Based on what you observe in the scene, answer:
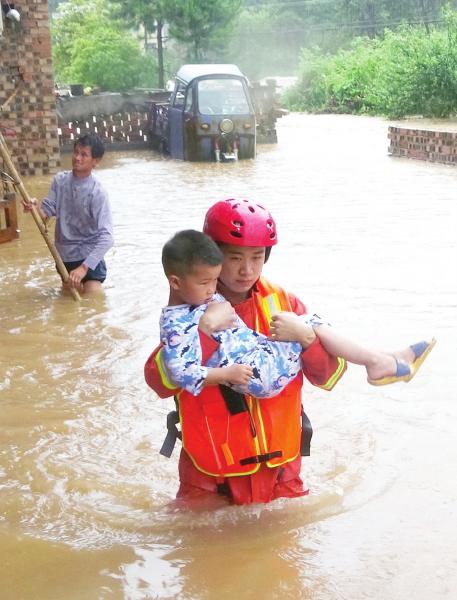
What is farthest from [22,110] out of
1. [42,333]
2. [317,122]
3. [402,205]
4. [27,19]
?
[317,122]

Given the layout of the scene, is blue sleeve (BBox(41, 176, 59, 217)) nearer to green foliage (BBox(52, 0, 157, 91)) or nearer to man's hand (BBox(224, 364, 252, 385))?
man's hand (BBox(224, 364, 252, 385))

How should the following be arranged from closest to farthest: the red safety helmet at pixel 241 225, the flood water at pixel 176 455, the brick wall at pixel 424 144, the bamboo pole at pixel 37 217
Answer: the red safety helmet at pixel 241 225 → the flood water at pixel 176 455 → the bamboo pole at pixel 37 217 → the brick wall at pixel 424 144

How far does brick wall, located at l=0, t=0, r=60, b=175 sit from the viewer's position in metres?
15.5

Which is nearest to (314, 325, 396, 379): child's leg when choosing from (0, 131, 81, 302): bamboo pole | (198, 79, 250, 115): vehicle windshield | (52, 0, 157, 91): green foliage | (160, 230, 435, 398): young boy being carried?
(160, 230, 435, 398): young boy being carried

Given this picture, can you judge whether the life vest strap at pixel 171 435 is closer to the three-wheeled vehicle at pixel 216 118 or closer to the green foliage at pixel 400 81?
the three-wheeled vehicle at pixel 216 118

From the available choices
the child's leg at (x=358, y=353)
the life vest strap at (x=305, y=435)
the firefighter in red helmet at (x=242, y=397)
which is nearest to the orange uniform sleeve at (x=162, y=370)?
the firefighter in red helmet at (x=242, y=397)

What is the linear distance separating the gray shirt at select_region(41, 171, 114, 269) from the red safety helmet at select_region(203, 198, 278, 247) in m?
4.09

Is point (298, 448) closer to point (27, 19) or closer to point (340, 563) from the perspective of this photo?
point (340, 563)

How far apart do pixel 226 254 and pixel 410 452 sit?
70.9 inches

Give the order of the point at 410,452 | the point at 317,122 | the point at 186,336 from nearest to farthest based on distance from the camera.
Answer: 1. the point at 186,336
2. the point at 410,452
3. the point at 317,122

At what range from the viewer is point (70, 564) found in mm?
3494

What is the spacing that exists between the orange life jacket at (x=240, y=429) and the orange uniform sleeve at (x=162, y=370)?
0.18ft

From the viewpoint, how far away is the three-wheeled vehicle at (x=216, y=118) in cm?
1986

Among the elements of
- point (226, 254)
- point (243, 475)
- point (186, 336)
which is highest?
point (226, 254)
